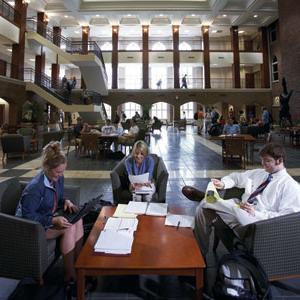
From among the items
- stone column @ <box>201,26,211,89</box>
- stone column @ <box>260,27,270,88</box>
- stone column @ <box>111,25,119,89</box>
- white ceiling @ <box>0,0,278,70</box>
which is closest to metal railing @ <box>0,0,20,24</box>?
white ceiling @ <box>0,0,278,70</box>

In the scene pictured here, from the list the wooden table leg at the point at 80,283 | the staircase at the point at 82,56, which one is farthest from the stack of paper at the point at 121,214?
the staircase at the point at 82,56

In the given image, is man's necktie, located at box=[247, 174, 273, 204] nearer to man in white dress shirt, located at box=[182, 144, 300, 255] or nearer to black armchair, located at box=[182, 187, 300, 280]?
man in white dress shirt, located at box=[182, 144, 300, 255]

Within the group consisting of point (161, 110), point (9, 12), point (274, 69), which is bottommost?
point (161, 110)

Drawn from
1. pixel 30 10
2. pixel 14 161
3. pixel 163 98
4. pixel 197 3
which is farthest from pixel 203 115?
pixel 14 161

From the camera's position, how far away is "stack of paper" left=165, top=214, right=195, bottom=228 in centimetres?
224

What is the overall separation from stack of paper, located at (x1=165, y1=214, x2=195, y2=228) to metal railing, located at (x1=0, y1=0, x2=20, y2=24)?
15.9 meters

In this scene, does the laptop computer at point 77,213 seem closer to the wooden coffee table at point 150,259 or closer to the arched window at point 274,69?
the wooden coffee table at point 150,259

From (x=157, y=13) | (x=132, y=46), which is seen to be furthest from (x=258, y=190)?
(x=132, y=46)

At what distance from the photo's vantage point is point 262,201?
7.10ft

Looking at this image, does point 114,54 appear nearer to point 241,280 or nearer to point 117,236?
point 117,236

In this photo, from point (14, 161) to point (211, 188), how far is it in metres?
7.18

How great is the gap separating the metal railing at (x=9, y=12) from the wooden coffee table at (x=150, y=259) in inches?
634

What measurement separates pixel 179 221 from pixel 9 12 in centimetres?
1696

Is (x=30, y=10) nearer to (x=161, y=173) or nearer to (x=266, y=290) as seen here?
(x=161, y=173)
